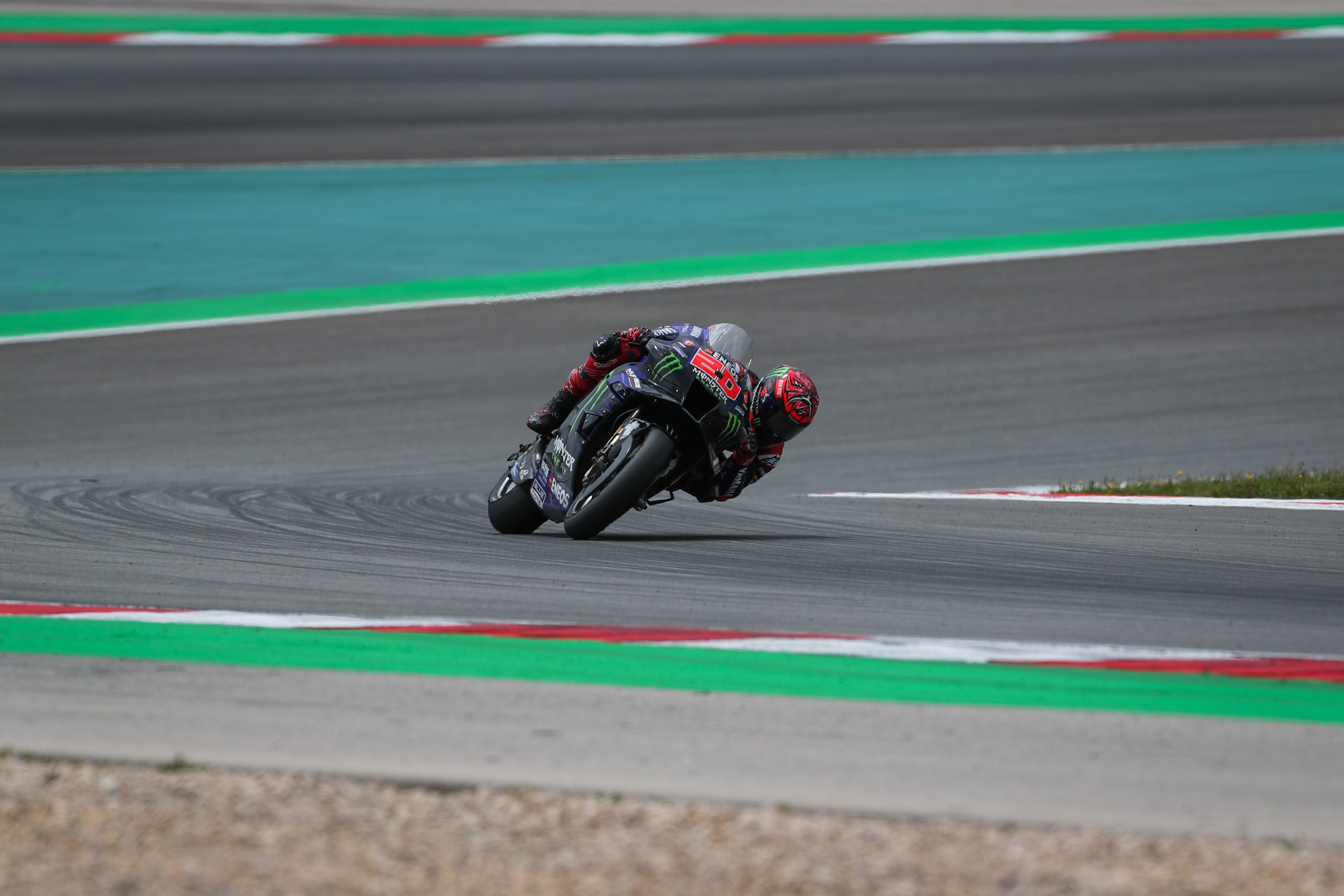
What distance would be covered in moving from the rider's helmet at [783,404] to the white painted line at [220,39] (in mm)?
18172

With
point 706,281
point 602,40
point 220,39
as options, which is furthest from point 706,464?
point 220,39

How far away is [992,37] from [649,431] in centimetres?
1975

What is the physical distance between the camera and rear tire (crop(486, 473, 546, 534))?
8750mm

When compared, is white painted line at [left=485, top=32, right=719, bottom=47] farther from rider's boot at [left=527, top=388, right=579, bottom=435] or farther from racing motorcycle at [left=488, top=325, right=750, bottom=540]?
racing motorcycle at [left=488, top=325, right=750, bottom=540]

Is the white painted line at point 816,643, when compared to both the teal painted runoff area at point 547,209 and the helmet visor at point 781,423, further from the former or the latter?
the teal painted runoff area at point 547,209

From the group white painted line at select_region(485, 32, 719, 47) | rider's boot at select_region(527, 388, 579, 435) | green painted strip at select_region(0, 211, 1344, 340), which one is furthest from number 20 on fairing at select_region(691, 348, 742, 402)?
white painted line at select_region(485, 32, 719, 47)

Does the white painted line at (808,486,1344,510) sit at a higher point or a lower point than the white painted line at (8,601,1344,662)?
lower

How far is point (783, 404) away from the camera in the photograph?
26.2 feet

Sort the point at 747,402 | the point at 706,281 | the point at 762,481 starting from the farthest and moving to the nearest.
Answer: the point at 706,281 → the point at 762,481 → the point at 747,402

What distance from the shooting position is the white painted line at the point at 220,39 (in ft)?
79.3

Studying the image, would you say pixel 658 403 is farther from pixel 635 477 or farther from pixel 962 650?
pixel 962 650

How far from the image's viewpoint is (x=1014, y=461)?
12414 mm

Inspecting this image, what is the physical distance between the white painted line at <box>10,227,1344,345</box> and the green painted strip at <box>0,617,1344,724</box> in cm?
927

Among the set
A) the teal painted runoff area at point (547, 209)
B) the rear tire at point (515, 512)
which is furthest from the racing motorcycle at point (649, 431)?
the teal painted runoff area at point (547, 209)
